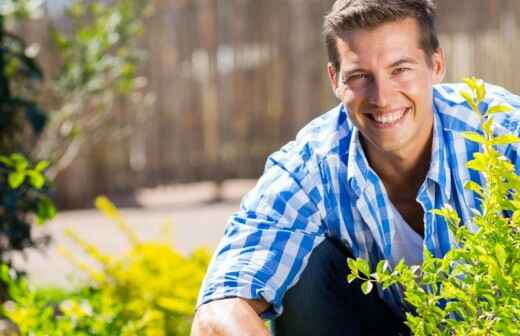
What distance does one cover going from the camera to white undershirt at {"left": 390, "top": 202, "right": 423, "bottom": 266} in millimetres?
2826

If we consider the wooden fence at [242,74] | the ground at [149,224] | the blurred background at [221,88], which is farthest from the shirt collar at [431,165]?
the wooden fence at [242,74]

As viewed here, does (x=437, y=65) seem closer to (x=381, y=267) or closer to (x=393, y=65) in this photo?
(x=393, y=65)

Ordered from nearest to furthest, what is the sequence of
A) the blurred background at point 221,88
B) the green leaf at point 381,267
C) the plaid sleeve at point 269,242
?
the green leaf at point 381,267 < the plaid sleeve at point 269,242 < the blurred background at point 221,88

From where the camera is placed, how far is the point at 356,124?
2.78 meters

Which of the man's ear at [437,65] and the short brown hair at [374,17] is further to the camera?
the man's ear at [437,65]

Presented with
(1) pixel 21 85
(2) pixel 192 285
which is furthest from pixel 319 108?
(2) pixel 192 285

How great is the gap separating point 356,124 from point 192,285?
3.44ft

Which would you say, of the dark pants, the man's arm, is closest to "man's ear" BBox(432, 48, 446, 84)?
the dark pants

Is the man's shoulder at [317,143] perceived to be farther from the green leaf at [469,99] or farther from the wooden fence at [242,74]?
the wooden fence at [242,74]

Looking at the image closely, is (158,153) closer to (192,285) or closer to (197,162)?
(197,162)

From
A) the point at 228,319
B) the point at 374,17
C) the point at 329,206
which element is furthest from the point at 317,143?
the point at 228,319

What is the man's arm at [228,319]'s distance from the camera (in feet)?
8.02

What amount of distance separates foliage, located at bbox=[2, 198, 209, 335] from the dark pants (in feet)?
1.43

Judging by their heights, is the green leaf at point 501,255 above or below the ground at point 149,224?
above
